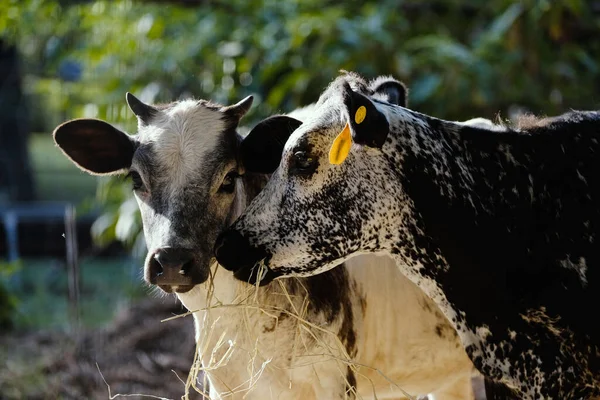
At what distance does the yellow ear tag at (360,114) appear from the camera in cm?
334

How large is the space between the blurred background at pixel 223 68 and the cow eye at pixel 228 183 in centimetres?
343

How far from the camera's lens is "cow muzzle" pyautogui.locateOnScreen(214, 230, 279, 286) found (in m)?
3.50

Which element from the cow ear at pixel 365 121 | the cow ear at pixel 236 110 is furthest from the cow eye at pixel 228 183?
the cow ear at pixel 365 121

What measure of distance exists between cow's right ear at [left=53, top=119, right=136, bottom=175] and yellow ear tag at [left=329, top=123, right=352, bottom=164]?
1210mm

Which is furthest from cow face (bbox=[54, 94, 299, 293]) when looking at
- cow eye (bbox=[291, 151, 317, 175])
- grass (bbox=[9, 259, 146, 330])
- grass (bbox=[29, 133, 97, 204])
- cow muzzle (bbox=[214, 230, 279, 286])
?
grass (bbox=[29, 133, 97, 204])

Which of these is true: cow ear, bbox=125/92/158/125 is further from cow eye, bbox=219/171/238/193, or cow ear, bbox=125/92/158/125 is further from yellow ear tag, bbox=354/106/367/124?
yellow ear tag, bbox=354/106/367/124

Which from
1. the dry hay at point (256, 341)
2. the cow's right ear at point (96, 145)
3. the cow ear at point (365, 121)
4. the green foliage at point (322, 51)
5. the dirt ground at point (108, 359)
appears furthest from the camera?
the green foliage at point (322, 51)

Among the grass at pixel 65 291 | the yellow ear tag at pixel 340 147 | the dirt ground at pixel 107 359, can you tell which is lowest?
the grass at pixel 65 291

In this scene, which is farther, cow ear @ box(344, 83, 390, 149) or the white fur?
the white fur

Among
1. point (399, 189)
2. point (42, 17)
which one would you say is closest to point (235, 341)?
point (399, 189)

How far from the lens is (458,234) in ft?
11.6

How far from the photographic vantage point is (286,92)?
894cm

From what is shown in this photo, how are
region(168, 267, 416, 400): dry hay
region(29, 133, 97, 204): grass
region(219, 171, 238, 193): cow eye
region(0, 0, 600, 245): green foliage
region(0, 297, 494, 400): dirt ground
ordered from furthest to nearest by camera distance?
1. region(29, 133, 97, 204): grass
2. region(0, 0, 600, 245): green foliage
3. region(0, 297, 494, 400): dirt ground
4. region(219, 171, 238, 193): cow eye
5. region(168, 267, 416, 400): dry hay

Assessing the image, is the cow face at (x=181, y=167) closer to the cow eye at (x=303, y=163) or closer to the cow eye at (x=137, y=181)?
the cow eye at (x=137, y=181)
